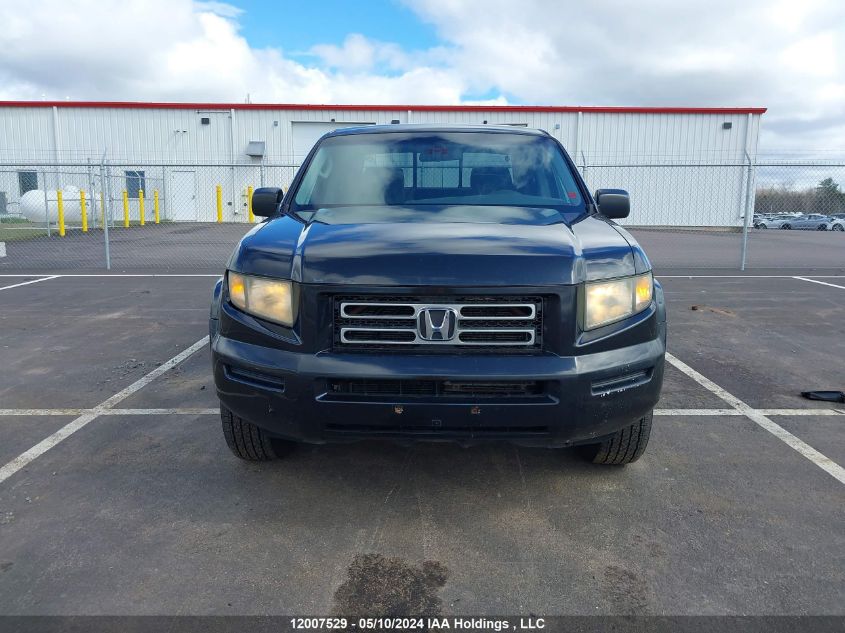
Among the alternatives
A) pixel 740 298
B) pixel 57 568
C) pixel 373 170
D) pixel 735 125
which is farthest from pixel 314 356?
pixel 735 125

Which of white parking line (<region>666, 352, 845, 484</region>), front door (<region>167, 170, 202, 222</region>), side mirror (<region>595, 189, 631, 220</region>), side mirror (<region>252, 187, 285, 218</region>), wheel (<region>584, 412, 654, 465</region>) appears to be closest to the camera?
wheel (<region>584, 412, 654, 465</region>)

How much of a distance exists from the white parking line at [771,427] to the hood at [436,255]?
169 cm

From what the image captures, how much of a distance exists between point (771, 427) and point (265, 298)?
3.20 metres

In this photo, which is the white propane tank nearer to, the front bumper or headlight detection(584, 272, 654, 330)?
the front bumper

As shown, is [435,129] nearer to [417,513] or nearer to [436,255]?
[436,255]

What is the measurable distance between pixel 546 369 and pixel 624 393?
1.28 ft

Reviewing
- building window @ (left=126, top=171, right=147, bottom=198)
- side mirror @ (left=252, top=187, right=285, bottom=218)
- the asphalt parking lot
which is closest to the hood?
side mirror @ (left=252, top=187, right=285, bottom=218)

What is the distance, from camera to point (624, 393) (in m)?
2.68

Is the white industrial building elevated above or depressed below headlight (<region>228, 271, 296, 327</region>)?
above

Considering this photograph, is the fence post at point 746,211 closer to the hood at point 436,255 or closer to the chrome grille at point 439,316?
the hood at point 436,255

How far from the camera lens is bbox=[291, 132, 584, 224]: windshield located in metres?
3.50

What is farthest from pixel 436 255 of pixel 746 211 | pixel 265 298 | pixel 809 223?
pixel 809 223

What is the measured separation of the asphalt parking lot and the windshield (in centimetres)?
133

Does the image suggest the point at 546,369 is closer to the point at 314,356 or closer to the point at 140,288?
the point at 314,356
